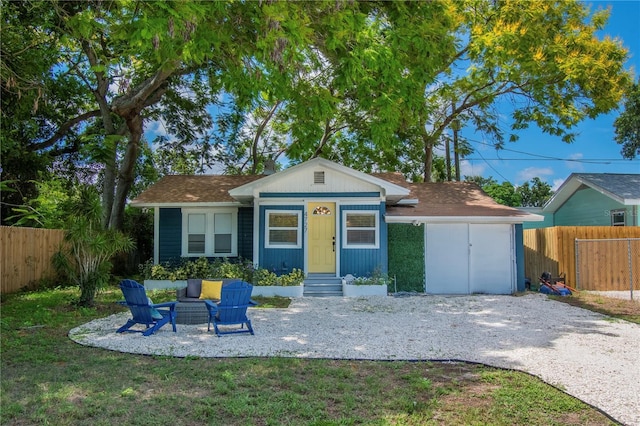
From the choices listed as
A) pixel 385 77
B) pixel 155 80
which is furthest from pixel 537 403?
pixel 155 80

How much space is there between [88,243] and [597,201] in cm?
1917

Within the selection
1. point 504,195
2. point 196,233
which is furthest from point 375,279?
point 504,195

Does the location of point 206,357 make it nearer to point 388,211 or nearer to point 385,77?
point 385,77

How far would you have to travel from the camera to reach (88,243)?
408 inches

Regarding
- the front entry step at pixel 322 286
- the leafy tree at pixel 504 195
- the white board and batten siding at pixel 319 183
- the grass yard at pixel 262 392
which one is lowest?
the grass yard at pixel 262 392

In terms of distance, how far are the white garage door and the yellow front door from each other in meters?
3.06

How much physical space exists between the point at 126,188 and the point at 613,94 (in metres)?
19.7

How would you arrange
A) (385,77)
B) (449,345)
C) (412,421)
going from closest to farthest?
(412,421), (449,345), (385,77)

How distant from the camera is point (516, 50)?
688 inches

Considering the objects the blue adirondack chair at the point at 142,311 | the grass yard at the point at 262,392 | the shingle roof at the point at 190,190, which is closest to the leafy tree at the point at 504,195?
the shingle roof at the point at 190,190

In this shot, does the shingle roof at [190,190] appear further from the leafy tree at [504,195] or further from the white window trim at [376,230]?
the leafy tree at [504,195]

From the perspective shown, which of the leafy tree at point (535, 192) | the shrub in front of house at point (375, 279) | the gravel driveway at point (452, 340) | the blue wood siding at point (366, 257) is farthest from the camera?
the leafy tree at point (535, 192)

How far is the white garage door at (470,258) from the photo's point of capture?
14906 millimetres

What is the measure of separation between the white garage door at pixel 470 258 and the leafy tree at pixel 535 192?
33624 mm
